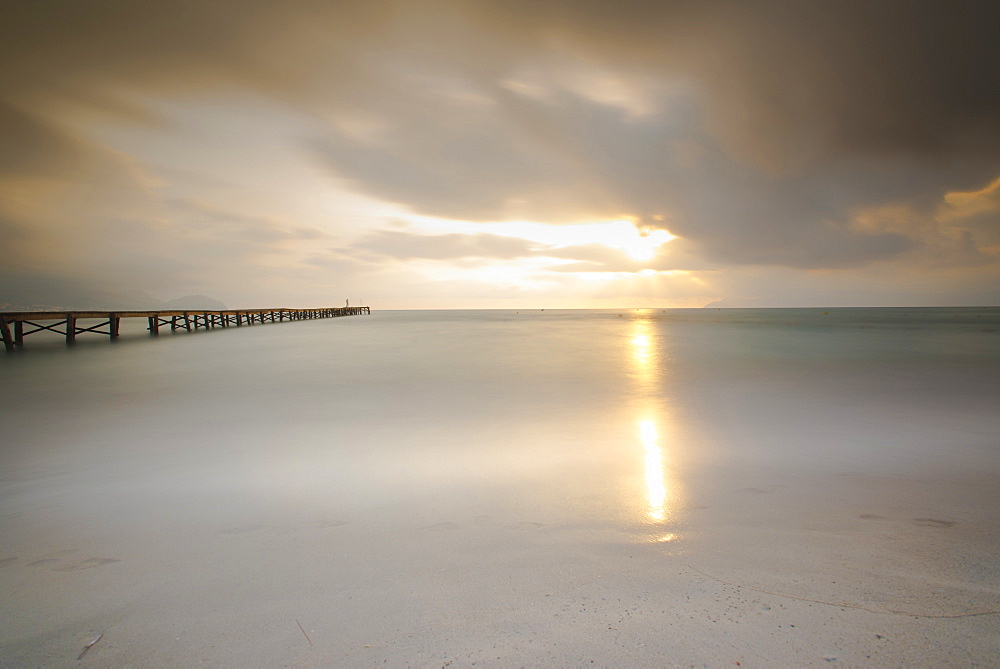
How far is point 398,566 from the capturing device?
8.35 feet

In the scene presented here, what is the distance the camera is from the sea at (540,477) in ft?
8.56

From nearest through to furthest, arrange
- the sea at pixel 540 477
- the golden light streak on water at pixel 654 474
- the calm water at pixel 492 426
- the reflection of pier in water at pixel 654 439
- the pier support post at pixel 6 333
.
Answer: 1. the sea at pixel 540 477
2. the golden light streak on water at pixel 654 474
3. the reflection of pier in water at pixel 654 439
4. the calm water at pixel 492 426
5. the pier support post at pixel 6 333

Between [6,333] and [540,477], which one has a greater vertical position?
[6,333]

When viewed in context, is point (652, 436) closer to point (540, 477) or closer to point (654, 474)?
point (654, 474)

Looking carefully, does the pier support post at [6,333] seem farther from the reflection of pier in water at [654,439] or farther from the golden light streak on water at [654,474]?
the golden light streak on water at [654,474]

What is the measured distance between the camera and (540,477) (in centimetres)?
409

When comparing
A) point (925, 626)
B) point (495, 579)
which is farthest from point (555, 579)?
point (925, 626)

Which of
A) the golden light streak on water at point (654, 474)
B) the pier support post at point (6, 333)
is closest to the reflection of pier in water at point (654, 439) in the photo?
the golden light streak on water at point (654, 474)

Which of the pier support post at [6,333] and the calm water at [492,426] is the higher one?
the pier support post at [6,333]

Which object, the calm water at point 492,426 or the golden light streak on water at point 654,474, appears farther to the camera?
the calm water at point 492,426

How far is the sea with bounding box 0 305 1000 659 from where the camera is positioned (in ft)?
8.56

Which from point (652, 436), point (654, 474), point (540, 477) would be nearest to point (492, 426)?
point (652, 436)

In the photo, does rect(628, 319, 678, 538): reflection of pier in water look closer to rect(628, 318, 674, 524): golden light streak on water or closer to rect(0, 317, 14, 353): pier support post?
rect(628, 318, 674, 524): golden light streak on water

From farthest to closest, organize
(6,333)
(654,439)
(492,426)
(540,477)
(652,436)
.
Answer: (6,333)
(492,426)
(652,436)
(654,439)
(540,477)
